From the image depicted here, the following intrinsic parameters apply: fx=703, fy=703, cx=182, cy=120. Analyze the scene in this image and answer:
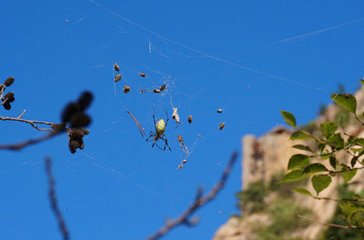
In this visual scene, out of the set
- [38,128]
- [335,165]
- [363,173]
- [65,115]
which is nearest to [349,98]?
[335,165]

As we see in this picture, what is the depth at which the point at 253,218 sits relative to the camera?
143 ft

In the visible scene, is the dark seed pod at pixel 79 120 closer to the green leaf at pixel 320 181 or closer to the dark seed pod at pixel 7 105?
the dark seed pod at pixel 7 105

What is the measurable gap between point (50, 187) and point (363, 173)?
2972 centimetres

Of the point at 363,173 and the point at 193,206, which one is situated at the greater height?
the point at 363,173

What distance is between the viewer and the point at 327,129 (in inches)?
77.5

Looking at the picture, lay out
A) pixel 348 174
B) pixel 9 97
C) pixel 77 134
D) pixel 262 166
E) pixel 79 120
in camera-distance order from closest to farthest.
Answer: pixel 79 120 → pixel 77 134 → pixel 9 97 → pixel 348 174 → pixel 262 166

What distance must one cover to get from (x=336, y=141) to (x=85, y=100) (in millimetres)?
1208

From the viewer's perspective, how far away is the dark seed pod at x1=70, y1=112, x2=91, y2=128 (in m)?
0.85

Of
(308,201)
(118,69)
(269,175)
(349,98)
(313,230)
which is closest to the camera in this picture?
(349,98)

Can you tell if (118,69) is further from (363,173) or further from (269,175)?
(269,175)

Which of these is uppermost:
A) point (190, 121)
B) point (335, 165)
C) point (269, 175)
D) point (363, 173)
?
point (269, 175)

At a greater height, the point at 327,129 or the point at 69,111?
the point at 327,129

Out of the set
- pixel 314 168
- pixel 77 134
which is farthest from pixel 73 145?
pixel 314 168

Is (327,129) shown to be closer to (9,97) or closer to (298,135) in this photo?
(298,135)
